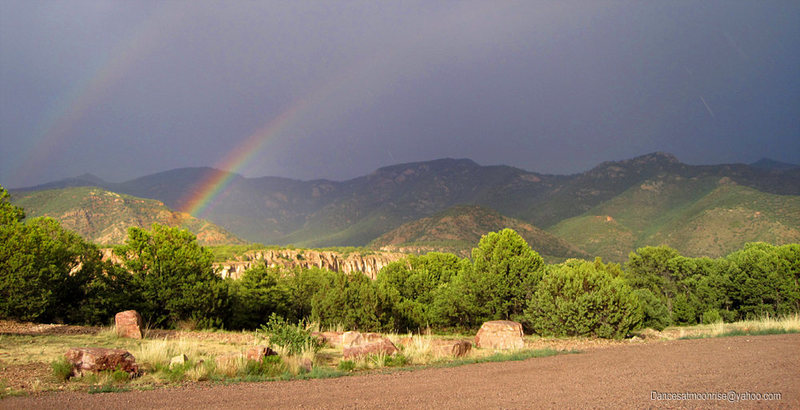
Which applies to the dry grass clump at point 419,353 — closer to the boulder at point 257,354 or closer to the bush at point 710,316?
the boulder at point 257,354

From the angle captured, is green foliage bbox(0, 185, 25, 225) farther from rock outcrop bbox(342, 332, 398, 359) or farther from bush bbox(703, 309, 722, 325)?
bush bbox(703, 309, 722, 325)

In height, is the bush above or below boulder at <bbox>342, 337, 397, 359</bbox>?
below

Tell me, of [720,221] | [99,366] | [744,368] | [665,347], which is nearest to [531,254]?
[665,347]

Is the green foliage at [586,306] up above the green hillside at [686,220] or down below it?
below

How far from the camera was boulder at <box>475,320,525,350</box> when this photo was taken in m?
13.4

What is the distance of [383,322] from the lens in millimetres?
22812

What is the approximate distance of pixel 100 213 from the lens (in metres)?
80.2

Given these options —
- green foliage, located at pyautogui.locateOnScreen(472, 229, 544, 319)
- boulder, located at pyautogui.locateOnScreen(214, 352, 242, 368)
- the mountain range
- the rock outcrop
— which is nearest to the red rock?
boulder, located at pyautogui.locateOnScreen(214, 352, 242, 368)

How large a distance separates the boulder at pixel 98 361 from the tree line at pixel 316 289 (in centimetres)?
1121

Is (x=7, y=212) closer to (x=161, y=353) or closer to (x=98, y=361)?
(x=161, y=353)

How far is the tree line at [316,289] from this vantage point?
650 inches

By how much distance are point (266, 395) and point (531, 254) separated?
1806 cm

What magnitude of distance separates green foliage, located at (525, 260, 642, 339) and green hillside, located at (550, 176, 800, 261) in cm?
6534

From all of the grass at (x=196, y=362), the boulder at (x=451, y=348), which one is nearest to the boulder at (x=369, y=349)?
the grass at (x=196, y=362)
